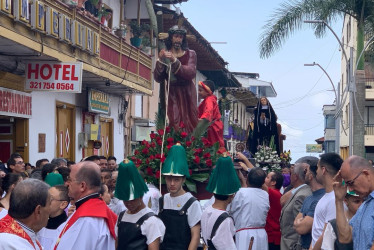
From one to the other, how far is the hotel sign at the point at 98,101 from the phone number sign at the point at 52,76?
17.1 feet

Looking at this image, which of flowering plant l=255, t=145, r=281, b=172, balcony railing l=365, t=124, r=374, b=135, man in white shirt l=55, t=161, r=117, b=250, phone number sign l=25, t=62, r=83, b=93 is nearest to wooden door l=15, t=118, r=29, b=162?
phone number sign l=25, t=62, r=83, b=93

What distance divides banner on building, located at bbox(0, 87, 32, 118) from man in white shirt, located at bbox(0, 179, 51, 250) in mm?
10069

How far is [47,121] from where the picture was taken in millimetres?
17656

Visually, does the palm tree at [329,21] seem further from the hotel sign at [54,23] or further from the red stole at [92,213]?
the red stole at [92,213]

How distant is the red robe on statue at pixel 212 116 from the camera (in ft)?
30.8

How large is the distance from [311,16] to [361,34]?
1.76 meters

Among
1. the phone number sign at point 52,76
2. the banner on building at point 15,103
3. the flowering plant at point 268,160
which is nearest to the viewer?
the flowering plant at point 268,160

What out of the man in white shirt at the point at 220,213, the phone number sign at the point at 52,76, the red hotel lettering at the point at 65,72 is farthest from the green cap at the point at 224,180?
the red hotel lettering at the point at 65,72

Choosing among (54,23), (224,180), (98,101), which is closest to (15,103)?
(54,23)

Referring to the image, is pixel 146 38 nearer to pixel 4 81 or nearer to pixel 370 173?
pixel 4 81

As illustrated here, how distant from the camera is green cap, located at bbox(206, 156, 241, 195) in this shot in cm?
669

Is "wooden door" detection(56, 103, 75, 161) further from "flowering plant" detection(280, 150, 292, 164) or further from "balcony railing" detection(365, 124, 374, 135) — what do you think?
"balcony railing" detection(365, 124, 374, 135)

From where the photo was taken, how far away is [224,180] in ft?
22.1

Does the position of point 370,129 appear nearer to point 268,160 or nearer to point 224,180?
point 268,160
